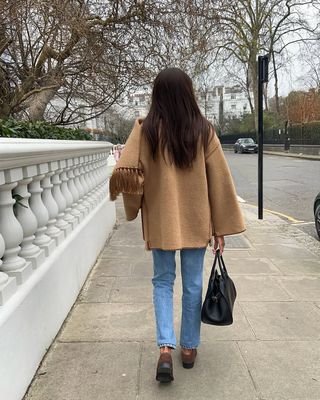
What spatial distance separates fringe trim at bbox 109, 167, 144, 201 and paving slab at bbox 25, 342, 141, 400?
1.12m

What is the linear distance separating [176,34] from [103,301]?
529 cm

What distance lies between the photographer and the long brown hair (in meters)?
2.33

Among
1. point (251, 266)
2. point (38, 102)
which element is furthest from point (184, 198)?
point (38, 102)

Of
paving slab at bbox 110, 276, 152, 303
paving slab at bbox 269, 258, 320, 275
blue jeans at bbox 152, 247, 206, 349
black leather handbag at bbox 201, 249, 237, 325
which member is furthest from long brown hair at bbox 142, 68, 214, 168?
paving slab at bbox 269, 258, 320, 275

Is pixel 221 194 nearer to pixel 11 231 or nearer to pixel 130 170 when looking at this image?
pixel 130 170

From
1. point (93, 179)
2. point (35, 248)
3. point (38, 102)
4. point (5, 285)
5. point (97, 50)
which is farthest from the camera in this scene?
point (38, 102)

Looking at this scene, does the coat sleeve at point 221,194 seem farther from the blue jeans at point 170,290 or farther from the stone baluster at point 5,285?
the stone baluster at point 5,285

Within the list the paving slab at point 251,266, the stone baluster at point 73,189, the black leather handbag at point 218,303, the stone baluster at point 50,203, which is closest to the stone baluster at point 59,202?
the stone baluster at point 50,203

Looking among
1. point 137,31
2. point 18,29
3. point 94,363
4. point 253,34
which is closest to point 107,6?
point 137,31

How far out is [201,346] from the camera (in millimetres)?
2938

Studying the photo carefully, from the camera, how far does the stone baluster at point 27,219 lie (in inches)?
101

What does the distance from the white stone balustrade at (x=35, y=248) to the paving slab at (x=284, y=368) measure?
1342mm

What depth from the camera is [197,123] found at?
2.38 m

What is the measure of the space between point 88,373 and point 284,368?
1209 millimetres
